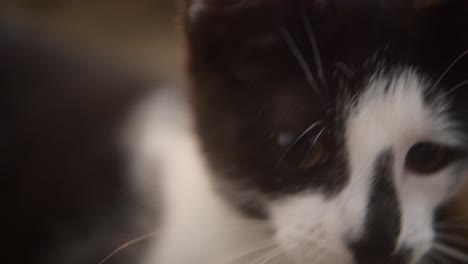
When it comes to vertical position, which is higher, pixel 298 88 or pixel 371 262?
pixel 298 88

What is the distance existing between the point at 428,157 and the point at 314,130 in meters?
0.12

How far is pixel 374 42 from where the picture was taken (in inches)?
19.1

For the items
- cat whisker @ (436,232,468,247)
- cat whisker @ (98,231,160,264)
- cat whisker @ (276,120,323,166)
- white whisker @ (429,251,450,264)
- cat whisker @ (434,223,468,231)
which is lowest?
white whisker @ (429,251,450,264)

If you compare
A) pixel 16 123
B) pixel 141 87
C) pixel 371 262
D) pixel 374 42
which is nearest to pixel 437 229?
pixel 371 262

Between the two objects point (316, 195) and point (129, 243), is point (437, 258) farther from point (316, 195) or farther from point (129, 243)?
point (129, 243)

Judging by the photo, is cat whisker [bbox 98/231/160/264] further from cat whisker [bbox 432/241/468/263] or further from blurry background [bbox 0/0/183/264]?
cat whisker [bbox 432/241/468/263]

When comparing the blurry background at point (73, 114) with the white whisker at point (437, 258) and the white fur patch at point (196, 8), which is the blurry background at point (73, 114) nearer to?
the white fur patch at point (196, 8)

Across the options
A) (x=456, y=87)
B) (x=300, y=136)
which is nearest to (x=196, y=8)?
(x=300, y=136)

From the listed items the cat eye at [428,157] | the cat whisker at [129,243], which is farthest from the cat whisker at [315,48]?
the cat whisker at [129,243]

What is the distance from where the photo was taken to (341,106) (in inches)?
18.9

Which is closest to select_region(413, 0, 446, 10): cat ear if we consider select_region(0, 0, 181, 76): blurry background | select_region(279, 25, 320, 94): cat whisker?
select_region(279, 25, 320, 94): cat whisker

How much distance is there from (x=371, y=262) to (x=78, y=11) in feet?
1.18

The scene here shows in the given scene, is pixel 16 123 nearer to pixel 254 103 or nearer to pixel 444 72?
pixel 254 103

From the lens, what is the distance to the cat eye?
50cm
